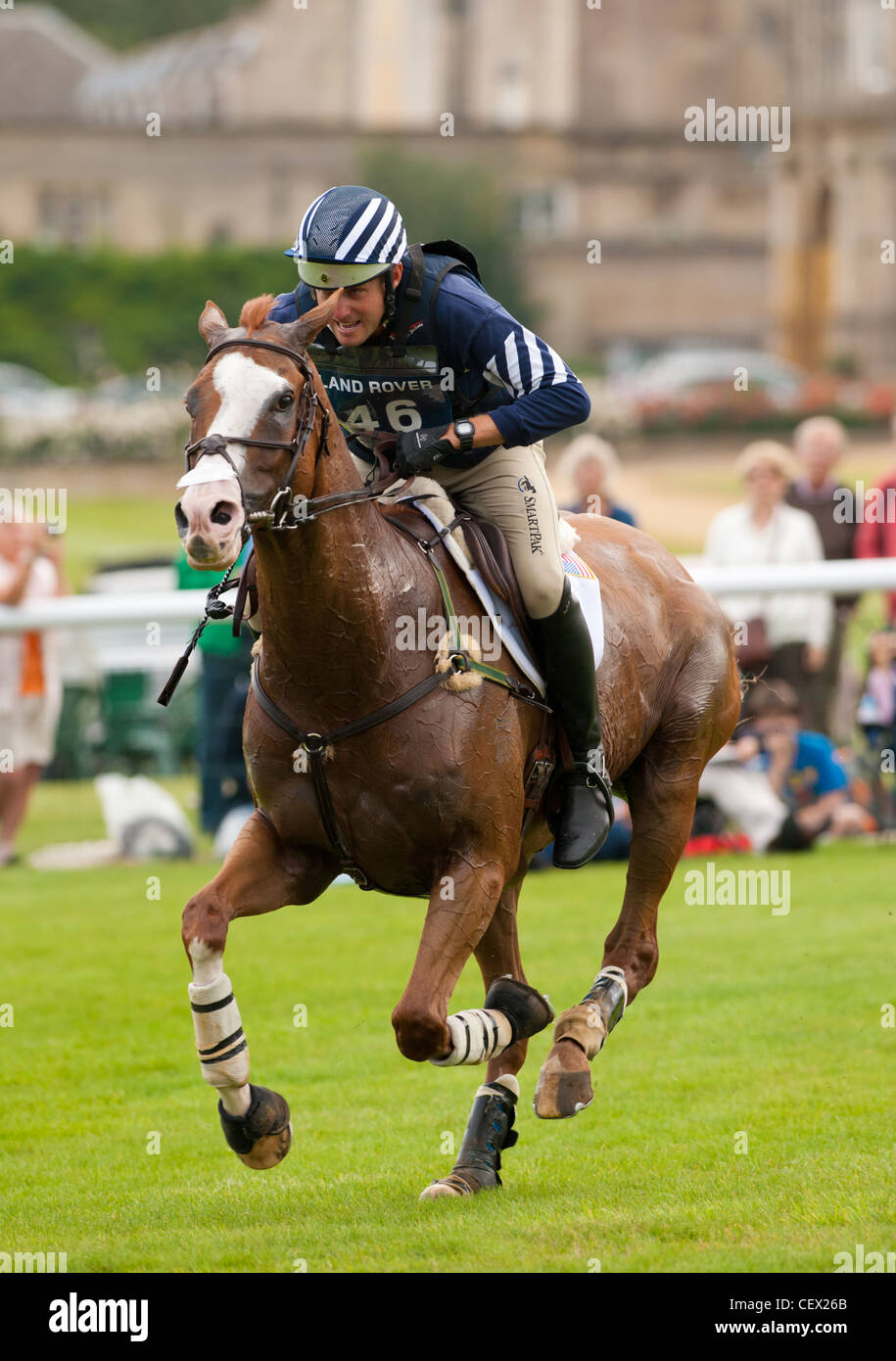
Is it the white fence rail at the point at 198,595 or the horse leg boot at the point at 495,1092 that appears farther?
the white fence rail at the point at 198,595

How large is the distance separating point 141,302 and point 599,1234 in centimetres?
5724

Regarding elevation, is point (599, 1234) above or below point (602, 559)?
below

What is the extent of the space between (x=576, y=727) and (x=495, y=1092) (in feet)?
3.99

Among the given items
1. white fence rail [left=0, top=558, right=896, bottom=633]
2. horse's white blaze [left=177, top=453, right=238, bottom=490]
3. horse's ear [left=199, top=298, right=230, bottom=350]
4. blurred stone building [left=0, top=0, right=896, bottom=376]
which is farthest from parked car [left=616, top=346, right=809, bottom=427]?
horse's white blaze [left=177, top=453, right=238, bottom=490]

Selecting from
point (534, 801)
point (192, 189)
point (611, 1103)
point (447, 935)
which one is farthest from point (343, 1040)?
point (192, 189)

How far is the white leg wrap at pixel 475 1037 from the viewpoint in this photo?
5797 mm

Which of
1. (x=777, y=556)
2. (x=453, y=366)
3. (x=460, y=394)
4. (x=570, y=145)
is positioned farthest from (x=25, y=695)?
(x=570, y=145)

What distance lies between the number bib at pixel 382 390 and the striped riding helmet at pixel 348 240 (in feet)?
0.86

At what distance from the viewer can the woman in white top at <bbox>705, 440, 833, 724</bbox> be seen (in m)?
13.2

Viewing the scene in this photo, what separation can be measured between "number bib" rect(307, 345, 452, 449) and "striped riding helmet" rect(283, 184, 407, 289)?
0.86 feet

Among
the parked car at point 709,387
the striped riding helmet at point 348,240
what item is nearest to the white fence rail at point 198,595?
the striped riding helmet at point 348,240

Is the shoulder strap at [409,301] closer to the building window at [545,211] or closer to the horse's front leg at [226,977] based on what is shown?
the horse's front leg at [226,977]
